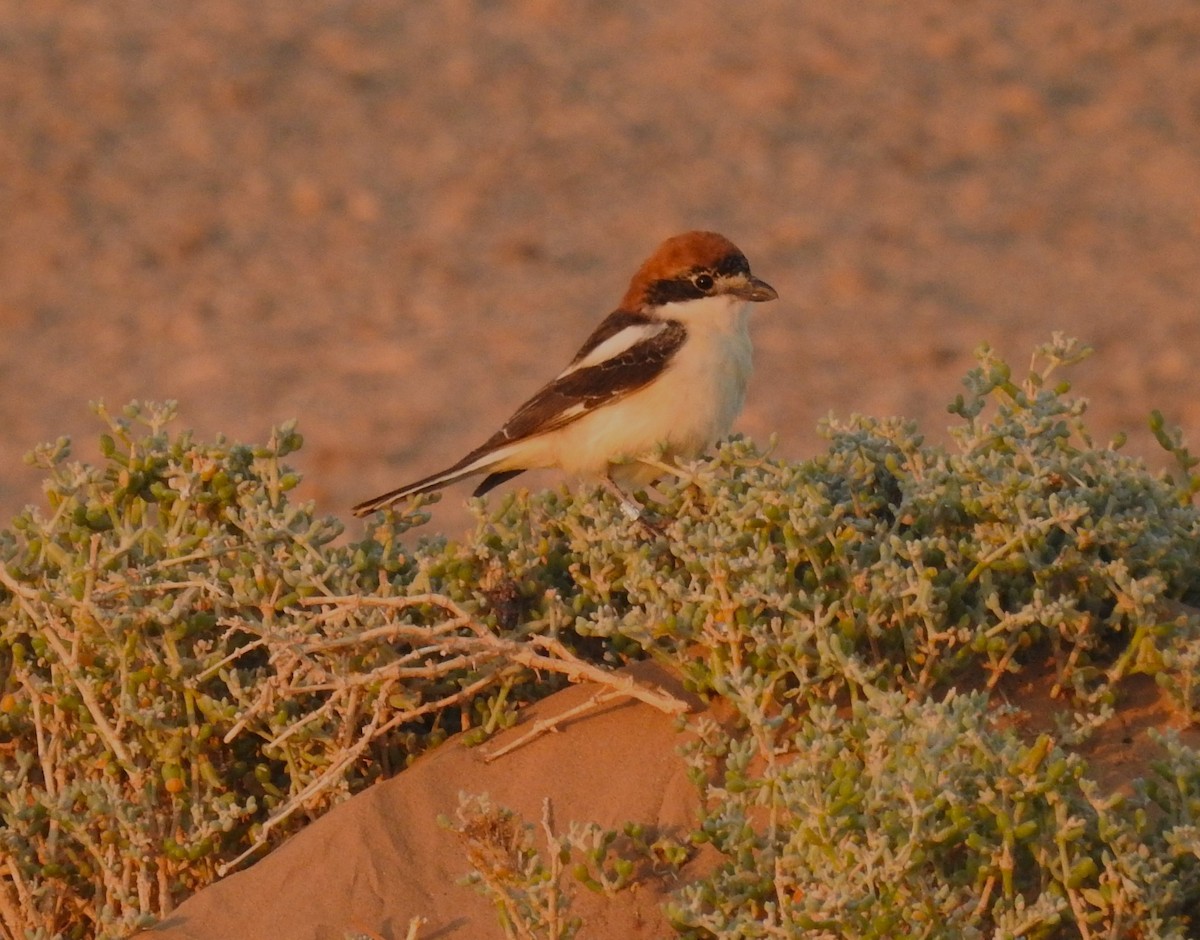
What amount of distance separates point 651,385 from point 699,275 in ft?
1.55

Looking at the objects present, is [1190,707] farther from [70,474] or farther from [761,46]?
[761,46]

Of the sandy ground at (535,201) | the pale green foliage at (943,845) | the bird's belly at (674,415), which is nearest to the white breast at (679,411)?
the bird's belly at (674,415)

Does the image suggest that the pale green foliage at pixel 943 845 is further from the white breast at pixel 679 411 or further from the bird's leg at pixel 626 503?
the white breast at pixel 679 411

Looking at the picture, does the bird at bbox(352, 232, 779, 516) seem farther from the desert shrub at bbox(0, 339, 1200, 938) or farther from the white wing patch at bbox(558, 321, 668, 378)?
the desert shrub at bbox(0, 339, 1200, 938)

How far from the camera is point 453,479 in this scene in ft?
20.4

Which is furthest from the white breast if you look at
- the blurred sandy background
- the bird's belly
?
the blurred sandy background

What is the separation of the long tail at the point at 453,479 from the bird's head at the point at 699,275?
2.23ft

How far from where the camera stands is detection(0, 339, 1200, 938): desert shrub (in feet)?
13.4

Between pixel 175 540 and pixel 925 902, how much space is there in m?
2.05

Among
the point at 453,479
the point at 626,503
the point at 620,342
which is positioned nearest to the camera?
the point at 626,503

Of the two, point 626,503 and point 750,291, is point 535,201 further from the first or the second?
point 626,503

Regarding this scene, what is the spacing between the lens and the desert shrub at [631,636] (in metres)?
4.10

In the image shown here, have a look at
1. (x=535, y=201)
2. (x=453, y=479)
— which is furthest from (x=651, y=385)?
(x=535, y=201)

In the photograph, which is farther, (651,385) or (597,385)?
(597,385)
